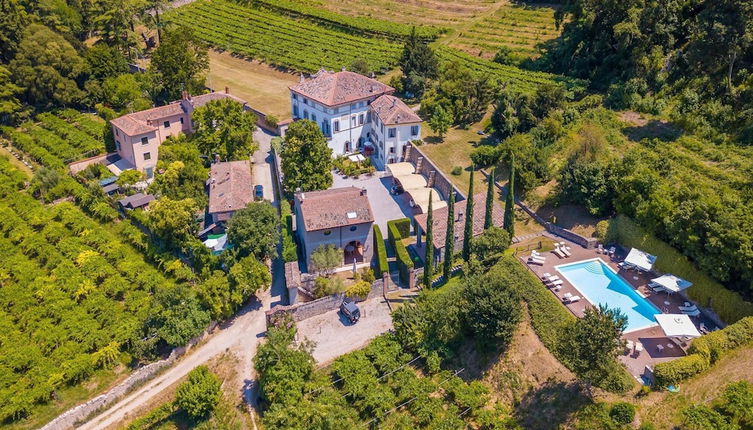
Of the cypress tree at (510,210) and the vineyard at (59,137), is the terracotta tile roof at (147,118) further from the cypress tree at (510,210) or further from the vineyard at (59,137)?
the cypress tree at (510,210)

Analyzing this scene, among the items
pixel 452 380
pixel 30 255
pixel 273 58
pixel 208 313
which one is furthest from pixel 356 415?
pixel 273 58

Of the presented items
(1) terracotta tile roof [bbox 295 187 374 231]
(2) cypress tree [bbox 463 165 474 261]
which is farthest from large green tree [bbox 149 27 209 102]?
(2) cypress tree [bbox 463 165 474 261]

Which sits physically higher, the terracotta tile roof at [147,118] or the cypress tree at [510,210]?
the terracotta tile roof at [147,118]

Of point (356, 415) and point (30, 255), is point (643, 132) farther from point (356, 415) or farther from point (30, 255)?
point (30, 255)

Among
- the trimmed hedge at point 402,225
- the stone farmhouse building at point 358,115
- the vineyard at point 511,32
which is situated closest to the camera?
the trimmed hedge at point 402,225

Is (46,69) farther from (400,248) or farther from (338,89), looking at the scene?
(400,248)

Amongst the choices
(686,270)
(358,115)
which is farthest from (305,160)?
(686,270)

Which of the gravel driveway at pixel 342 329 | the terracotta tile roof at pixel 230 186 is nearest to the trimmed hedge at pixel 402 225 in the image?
the gravel driveway at pixel 342 329
